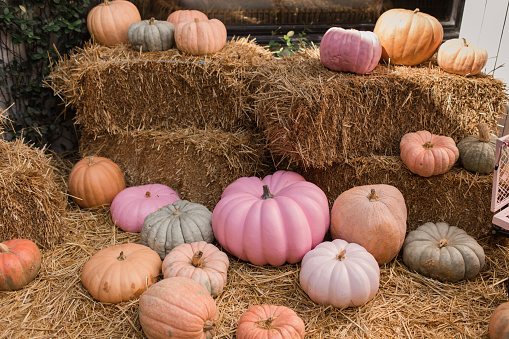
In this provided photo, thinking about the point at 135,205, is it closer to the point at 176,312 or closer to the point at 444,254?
the point at 176,312

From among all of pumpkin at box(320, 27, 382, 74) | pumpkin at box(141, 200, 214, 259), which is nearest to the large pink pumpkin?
pumpkin at box(141, 200, 214, 259)

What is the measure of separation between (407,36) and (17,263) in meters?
3.57

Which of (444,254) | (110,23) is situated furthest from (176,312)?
(110,23)

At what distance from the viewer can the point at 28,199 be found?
3303 mm

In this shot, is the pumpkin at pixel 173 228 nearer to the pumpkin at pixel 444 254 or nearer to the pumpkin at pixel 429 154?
the pumpkin at pixel 444 254

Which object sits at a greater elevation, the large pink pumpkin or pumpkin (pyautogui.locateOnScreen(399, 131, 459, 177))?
pumpkin (pyautogui.locateOnScreen(399, 131, 459, 177))

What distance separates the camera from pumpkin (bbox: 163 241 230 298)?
116 inches

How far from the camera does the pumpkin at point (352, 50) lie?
3.55 metres

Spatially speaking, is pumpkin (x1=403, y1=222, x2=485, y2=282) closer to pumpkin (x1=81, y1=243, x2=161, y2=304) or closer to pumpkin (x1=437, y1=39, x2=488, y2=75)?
pumpkin (x1=437, y1=39, x2=488, y2=75)

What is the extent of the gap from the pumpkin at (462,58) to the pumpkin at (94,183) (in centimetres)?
316

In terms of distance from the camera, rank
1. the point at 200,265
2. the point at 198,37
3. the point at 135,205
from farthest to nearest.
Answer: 1. the point at 198,37
2. the point at 135,205
3. the point at 200,265

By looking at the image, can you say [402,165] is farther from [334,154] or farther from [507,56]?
[507,56]

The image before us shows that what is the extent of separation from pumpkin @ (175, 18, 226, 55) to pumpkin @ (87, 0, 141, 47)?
0.67 m

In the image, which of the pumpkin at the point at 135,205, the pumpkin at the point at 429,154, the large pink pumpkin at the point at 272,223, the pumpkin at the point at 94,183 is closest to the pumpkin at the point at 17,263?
the pumpkin at the point at 135,205
